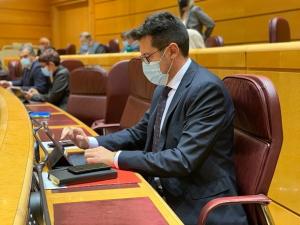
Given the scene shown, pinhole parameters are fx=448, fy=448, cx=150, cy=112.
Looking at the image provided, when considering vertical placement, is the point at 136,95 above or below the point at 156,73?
below

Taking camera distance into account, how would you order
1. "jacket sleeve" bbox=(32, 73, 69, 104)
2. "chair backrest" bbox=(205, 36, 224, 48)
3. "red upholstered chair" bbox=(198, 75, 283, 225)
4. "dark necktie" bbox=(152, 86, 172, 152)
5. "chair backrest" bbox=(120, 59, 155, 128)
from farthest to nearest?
"chair backrest" bbox=(205, 36, 224, 48), "jacket sleeve" bbox=(32, 73, 69, 104), "chair backrest" bbox=(120, 59, 155, 128), "dark necktie" bbox=(152, 86, 172, 152), "red upholstered chair" bbox=(198, 75, 283, 225)

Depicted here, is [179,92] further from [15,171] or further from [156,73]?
[15,171]

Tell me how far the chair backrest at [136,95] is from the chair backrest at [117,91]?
0.15m

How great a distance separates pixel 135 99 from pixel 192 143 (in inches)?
60.9

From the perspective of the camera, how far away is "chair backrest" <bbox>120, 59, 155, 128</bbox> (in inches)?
108

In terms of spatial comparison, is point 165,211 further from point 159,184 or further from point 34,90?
point 34,90

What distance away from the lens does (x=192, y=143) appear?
148 cm

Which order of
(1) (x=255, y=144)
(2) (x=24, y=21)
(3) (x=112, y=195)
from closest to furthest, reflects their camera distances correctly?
(3) (x=112, y=195) < (1) (x=255, y=144) < (2) (x=24, y=21)

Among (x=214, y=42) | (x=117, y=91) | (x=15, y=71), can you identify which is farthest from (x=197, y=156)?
(x=15, y=71)

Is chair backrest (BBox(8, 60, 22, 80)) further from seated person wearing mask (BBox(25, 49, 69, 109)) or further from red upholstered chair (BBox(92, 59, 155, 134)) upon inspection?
red upholstered chair (BBox(92, 59, 155, 134))

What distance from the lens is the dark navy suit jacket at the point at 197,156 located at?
148 centimetres

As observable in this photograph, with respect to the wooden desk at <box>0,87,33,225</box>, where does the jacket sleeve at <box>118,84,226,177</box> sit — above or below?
below

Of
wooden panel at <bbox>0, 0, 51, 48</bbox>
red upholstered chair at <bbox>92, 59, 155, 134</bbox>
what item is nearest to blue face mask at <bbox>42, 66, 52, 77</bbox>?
red upholstered chair at <bbox>92, 59, 155, 134</bbox>

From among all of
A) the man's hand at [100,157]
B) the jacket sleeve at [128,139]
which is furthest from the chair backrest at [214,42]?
the man's hand at [100,157]
